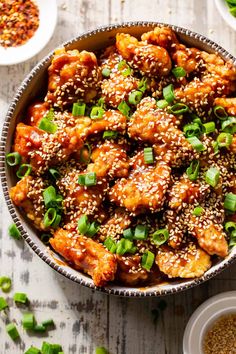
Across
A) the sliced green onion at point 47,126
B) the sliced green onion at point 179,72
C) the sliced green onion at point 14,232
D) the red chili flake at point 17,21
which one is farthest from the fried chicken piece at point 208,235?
the red chili flake at point 17,21

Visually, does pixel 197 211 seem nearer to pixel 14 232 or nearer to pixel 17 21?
pixel 14 232

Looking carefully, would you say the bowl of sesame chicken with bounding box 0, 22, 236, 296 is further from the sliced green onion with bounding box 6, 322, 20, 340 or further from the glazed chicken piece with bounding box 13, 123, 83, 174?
the sliced green onion with bounding box 6, 322, 20, 340

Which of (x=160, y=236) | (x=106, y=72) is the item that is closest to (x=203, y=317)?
(x=160, y=236)

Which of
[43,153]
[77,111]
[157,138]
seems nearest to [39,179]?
[43,153]

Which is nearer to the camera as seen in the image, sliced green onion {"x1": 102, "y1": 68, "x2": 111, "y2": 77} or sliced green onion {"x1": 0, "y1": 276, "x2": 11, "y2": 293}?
sliced green onion {"x1": 102, "y1": 68, "x2": 111, "y2": 77}

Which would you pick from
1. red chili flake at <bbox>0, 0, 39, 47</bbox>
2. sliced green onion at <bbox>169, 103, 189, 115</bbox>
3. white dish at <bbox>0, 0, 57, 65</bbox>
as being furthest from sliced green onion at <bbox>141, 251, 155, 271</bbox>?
red chili flake at <bbox>0, 0, 39, 47</bbox>

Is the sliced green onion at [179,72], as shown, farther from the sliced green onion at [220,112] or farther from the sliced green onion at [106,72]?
the sliced green onion at [106,72]
